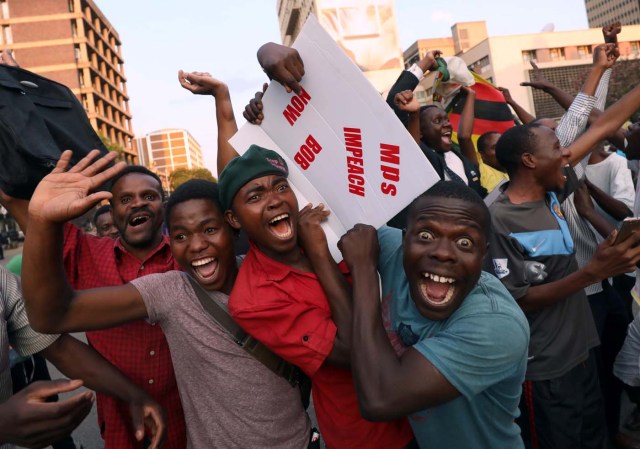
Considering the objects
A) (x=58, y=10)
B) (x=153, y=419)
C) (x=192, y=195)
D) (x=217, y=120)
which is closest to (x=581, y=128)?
(x=217, y=120)

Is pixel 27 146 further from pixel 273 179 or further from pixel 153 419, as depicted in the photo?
pixel 153 419

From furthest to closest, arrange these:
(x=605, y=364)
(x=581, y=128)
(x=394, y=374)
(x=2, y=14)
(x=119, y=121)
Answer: (x=119, y=121), (x=2, y=14), (x=605, y=364), (x=581, y=128), (x=394, y=374)

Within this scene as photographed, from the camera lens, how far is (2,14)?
4794 centimetres

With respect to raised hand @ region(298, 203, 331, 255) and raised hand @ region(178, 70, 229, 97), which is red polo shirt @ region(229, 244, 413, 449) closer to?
raised hand @ region(298, 203, 331, 255)

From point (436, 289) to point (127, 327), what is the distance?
4.28 feet

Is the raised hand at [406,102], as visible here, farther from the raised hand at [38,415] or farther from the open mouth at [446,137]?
the raised hand at [38,415]

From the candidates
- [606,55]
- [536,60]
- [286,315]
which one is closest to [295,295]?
[286,315]

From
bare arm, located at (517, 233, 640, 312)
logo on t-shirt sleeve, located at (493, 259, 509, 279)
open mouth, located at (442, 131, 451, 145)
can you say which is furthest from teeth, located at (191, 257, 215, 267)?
open mouth, located at (442, 131, 451, 145)

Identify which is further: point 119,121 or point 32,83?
point 119,121

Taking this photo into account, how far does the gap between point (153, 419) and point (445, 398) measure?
106cm

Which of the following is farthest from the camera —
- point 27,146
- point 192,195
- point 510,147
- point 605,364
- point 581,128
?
point 605,364

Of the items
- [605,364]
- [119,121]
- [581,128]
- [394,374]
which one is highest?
[119,121]

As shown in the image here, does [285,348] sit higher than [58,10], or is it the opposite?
[58,10]

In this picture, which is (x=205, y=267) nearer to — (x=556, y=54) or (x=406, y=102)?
(x=406, y=102)
